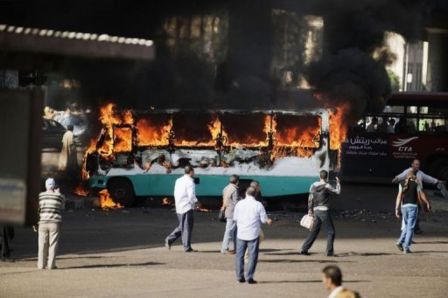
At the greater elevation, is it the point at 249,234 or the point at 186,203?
the point at 186,203

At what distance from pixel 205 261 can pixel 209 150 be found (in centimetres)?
788

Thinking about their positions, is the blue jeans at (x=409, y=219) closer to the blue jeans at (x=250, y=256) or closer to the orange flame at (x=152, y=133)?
the blue jeans at (x=250, y=256)

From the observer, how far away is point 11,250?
17188mm

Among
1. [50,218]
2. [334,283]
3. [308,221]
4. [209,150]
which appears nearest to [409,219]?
[308,221]

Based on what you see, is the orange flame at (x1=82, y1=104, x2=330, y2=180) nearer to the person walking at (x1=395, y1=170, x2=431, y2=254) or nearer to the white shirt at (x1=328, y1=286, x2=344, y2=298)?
the person walking at (x1=395, y1=170, x2=431, y2=254)

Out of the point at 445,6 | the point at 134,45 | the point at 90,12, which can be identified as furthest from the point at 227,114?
the point at 134,45

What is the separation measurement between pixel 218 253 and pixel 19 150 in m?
11.8

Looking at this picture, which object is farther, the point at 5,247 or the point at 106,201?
the point at 106,201

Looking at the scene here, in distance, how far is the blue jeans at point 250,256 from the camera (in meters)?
14.0

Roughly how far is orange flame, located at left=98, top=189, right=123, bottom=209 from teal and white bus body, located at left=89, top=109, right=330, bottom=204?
0.14 metres

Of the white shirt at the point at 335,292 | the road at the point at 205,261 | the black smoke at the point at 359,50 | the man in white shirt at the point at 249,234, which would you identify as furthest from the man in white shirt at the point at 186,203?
the black smoke at the point at 359,50

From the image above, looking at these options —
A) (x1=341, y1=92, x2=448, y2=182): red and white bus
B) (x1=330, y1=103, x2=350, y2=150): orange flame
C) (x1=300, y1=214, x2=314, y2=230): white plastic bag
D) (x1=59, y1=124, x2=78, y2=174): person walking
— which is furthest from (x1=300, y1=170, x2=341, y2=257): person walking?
(x1=341, y1=92, x2=448, y2=182): red and white bus

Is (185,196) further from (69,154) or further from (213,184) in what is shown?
(69,154)

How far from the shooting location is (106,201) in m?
24.5
